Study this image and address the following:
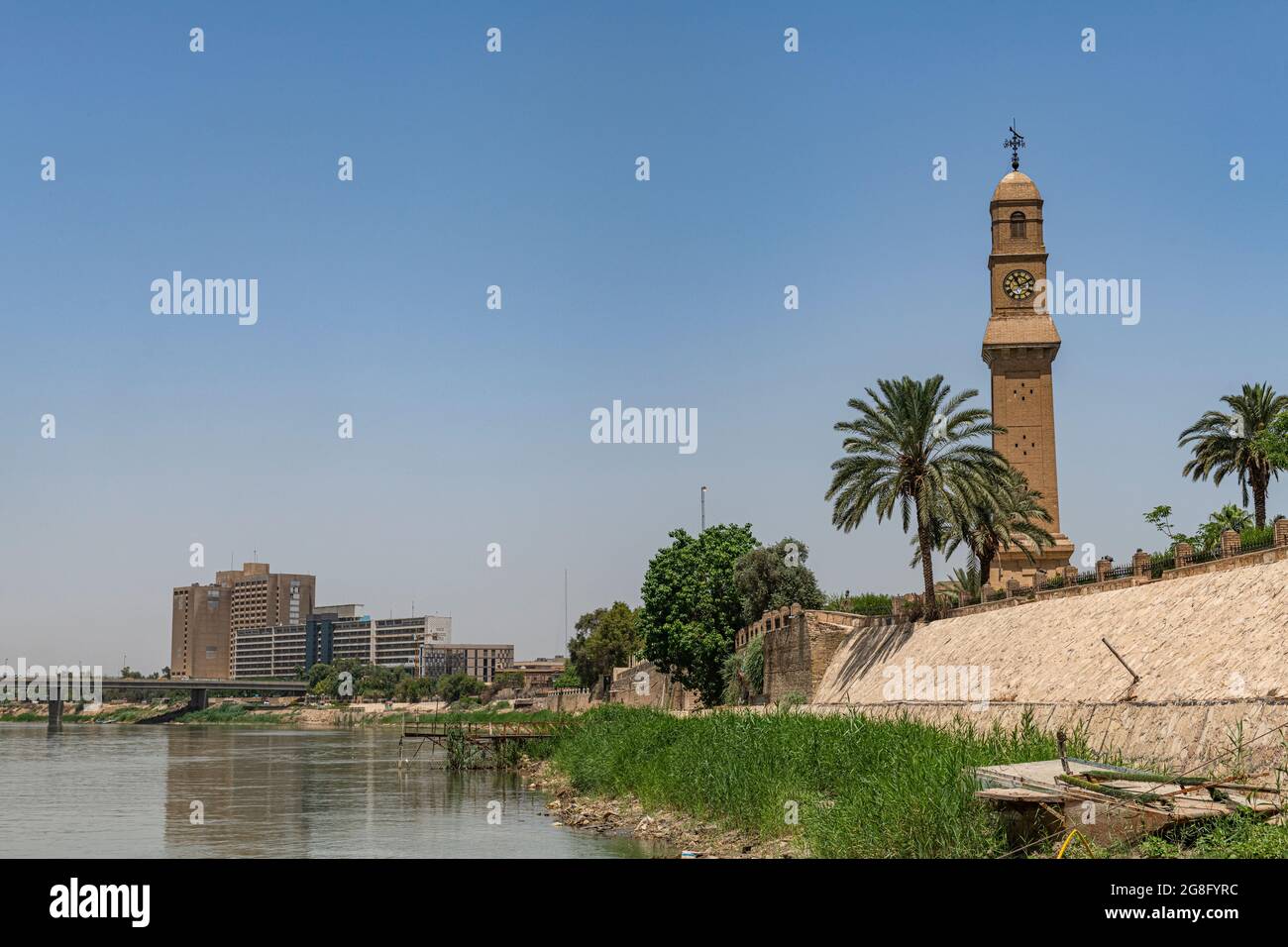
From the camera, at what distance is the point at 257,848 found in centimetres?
2795

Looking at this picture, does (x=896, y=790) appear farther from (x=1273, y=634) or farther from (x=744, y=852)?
(x=1273, y=634)

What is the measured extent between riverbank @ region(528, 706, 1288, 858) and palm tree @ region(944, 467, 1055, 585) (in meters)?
14.0

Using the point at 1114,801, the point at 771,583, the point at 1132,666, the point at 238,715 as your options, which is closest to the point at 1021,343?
the point at 771,583

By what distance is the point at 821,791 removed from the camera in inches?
904

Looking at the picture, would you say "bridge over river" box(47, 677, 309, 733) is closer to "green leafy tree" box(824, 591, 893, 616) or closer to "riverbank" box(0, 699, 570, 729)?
"riverbank" box(0, 699, 570, 729)

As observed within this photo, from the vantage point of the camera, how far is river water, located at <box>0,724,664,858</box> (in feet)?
90.9

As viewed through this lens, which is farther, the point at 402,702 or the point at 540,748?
the point at 402,702

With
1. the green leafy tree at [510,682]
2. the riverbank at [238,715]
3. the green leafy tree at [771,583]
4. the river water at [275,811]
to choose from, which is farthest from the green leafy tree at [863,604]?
the green leafy tree at [510,682]

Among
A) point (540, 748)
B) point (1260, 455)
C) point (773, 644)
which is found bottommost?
point (540, 748)

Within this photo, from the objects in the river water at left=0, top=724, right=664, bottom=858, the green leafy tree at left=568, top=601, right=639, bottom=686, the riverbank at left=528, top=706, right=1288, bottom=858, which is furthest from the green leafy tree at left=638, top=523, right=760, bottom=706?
the green leafy tree at left=568, top=601, right=639, bottom=686

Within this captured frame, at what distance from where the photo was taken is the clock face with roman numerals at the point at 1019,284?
71.8 metres

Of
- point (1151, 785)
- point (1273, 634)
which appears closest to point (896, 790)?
point (1151, 785)
